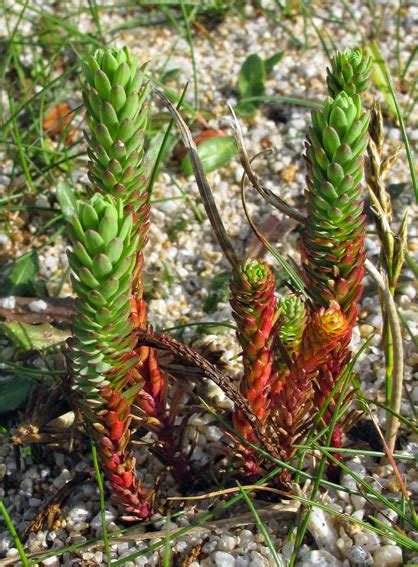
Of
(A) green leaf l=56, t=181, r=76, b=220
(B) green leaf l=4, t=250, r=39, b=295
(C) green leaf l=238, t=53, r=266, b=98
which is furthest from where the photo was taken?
(C) green leaf l=238, t=53, r=266, b=98

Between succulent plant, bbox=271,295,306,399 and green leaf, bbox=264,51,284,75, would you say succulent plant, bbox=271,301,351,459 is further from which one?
green leaf, bbox=264,51,284,75

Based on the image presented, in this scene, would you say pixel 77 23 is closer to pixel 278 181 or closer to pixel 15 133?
pixel 15 133

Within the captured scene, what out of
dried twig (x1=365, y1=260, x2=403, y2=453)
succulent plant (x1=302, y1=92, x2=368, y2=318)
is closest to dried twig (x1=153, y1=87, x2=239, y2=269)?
succulent plant (x1=302, y1=92, x2=368, y2=318)

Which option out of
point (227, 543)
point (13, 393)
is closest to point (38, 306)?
point (13, 393)

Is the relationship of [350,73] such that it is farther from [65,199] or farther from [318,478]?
[65,199]

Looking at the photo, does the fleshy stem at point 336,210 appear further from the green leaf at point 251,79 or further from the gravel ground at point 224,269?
the green leaf at point 251,79

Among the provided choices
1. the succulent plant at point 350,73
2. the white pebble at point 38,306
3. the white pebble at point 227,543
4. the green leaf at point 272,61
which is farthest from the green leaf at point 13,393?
the green leaf at point 272,61
